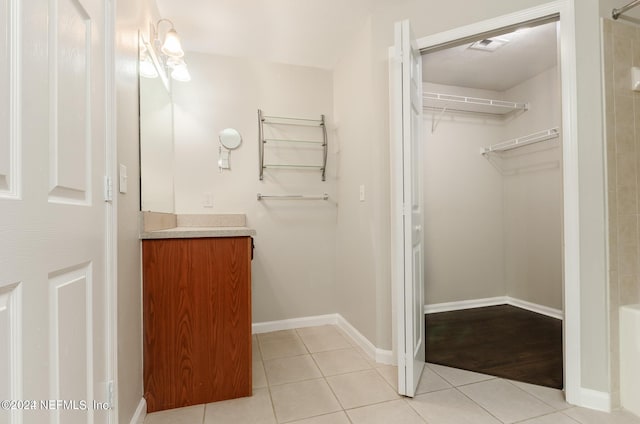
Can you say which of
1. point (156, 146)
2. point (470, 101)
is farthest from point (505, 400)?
point (470, 101)

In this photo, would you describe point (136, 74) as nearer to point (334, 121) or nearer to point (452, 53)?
point (334, 121)

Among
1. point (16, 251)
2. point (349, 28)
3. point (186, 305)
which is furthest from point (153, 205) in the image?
point (349, 28)

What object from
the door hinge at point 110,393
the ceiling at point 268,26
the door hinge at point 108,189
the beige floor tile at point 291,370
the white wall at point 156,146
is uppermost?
the ceiling at point 268,26

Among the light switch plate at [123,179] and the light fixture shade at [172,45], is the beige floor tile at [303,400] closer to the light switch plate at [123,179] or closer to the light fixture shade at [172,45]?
the light switch plate at [123,179]

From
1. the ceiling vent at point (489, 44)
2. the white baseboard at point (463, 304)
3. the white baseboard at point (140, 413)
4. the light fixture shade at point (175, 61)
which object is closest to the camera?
the white baseboard at point (140, 413)

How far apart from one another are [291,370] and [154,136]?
1.75 m

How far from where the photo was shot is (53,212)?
0.82 meters

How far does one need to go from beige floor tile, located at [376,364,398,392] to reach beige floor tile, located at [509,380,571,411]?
0.69 metres

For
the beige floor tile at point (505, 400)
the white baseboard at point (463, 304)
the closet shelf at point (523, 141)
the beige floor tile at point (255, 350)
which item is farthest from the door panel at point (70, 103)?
the closet shelf at point (523, 141)

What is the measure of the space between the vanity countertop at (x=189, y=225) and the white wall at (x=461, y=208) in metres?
2.01

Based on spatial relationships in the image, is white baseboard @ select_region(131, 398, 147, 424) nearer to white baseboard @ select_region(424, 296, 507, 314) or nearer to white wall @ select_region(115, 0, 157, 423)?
white wall @ select_region(115, 0, 157, 423)

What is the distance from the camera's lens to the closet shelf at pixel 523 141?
282cm

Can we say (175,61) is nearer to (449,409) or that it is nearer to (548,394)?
(449,409)

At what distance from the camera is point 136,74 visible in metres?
1.60
